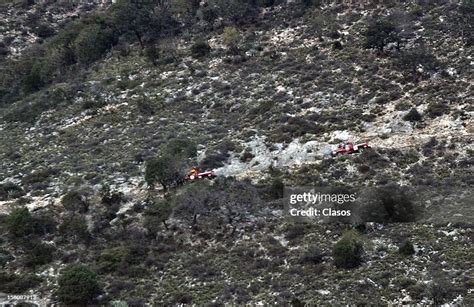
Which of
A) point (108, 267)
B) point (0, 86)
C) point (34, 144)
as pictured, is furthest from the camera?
point (0, 86)

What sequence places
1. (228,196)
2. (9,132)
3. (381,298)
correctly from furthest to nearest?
(9,132), (228,196), (381,298)

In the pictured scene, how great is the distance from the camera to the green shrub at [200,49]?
2467 inches

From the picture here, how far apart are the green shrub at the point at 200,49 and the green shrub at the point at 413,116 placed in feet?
85.5

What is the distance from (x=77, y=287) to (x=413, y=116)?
27.6 m

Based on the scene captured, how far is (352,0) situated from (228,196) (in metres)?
34.7

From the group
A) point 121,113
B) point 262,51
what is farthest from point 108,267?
point 262,51

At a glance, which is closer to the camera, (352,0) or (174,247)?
(174,247)

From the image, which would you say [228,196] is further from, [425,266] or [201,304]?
[425,266]

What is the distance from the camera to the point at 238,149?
152 feet

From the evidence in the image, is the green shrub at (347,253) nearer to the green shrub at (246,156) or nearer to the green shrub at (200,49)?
the green shrub at (246,156)

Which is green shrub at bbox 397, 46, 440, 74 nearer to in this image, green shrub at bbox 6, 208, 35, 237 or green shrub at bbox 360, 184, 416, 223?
green shrub at bbox 360, 184, 416, 223

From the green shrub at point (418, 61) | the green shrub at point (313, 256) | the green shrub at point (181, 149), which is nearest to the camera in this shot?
the green shrub at point (313, 256)

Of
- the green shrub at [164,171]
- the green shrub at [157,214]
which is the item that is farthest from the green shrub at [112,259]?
the green shrub at [164,171]

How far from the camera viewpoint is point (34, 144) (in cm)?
5444
